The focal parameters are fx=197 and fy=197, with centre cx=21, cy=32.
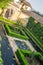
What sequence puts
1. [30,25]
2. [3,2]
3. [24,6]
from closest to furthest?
[3,2] → [30,25] → [24,6]

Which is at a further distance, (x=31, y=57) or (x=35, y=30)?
(x=35, y=30)

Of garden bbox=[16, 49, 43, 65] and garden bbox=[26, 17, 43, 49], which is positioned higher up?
garden bbox=[16, 49, 43, 65]

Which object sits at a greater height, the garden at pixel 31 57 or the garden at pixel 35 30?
the garden at pixel 31 57

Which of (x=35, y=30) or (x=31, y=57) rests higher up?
(x=31, y=57)

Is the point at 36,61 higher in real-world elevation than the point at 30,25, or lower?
higher

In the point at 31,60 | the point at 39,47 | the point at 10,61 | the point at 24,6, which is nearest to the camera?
the point at 10,61

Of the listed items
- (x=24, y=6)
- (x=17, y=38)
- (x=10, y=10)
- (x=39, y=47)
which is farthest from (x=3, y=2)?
(x=24, y=6)

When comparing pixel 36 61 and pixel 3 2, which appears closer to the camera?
pixel 36 61

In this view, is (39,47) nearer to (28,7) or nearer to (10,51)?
(10,51)

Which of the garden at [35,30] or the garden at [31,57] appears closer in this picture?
the garden at [31,57]

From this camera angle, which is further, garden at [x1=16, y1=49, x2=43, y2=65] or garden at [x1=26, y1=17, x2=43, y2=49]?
garden at [x1=26, y1=17, x2=43, y2=49]
